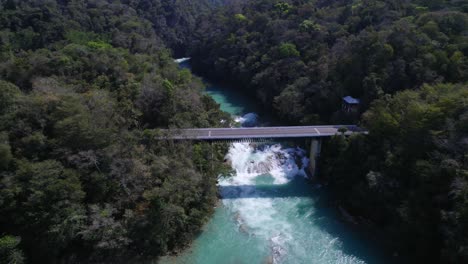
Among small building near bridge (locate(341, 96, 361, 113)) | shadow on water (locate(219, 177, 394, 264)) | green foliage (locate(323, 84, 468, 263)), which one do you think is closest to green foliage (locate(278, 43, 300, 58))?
small building near bridge (locate(341, 96, 361, 113))

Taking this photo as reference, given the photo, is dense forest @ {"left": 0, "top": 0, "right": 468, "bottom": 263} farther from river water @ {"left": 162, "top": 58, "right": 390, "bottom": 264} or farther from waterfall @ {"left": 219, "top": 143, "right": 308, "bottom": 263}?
waterfall @ {"left": 219, "top": 143, "right": 308, "bottom": 263}

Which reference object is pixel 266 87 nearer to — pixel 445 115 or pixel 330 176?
pixel 330 176

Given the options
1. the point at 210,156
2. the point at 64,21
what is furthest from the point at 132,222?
the point at 64,21

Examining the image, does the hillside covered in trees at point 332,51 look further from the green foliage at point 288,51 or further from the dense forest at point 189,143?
the dense forest at point 189,143

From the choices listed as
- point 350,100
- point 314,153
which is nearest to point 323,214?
point 314,153

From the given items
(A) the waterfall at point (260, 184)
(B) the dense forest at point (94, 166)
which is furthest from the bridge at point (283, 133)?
(A) the waterfall at point (260, 184)

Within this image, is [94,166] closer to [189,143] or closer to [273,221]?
[189,143]
